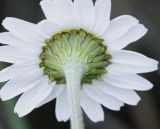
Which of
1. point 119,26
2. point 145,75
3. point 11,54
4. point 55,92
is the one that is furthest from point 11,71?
point 145,75

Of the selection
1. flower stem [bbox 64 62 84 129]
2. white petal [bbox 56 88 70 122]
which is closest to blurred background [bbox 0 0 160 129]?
white petal [bbox 56 88 70 122]

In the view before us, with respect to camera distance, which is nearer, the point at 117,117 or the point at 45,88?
the point at 45,88

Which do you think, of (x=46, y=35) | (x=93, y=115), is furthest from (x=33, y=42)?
(x=93, y=115)

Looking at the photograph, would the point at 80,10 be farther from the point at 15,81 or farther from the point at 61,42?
the point at 15,81

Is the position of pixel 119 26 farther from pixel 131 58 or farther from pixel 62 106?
pixel 62 106

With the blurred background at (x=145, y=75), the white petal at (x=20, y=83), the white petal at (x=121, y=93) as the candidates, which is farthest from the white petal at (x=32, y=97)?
the blurred background at (x=145, y=75)

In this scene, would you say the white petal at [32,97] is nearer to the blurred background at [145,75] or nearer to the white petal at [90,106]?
the white petal at [90,106]
